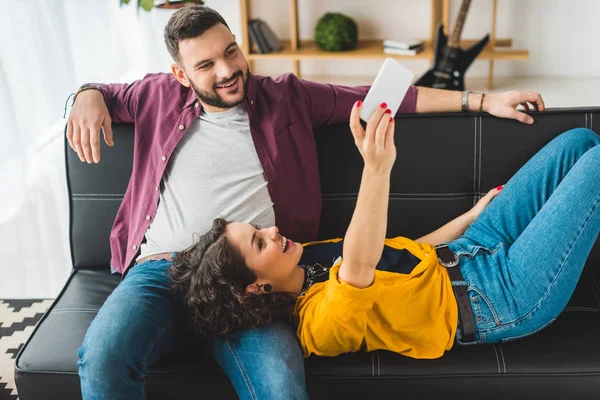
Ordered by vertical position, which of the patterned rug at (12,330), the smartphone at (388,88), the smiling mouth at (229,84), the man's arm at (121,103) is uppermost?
the smartphone at (388,88)

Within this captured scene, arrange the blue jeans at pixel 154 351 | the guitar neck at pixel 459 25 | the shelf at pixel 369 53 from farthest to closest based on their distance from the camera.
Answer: the shelf at pixel 369 53 < the guitar neck at pixel 459 25 < the blue jeans at pixel 154 351

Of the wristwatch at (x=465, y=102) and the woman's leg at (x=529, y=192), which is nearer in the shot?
the woman's leg at (x=529, y=192)

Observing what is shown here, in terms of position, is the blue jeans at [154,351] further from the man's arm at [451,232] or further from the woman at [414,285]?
the man's arm at [451,232]

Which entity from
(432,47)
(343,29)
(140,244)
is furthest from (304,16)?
(140,244)

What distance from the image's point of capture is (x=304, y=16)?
4402 millimetres

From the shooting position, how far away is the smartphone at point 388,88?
1380mm

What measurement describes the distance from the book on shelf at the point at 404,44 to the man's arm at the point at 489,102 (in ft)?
6.54

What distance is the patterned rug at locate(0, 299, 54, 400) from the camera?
2244mm

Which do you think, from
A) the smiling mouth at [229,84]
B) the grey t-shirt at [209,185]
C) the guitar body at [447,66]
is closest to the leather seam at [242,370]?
the grey t-shirt at [209,185]

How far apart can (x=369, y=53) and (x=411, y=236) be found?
85.8 inches

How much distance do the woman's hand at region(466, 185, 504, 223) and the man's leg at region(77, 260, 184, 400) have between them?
85 cm

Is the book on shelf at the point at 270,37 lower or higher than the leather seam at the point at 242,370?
higher

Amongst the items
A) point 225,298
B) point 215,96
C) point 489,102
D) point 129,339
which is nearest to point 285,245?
point 225,298

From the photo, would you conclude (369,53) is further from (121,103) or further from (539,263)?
(539,263)
